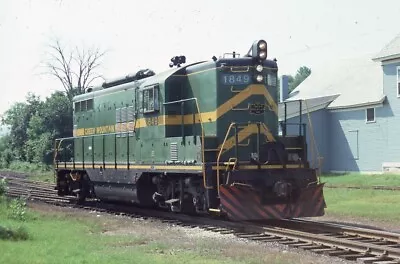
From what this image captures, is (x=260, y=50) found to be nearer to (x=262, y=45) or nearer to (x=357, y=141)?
(x=262, y=45)

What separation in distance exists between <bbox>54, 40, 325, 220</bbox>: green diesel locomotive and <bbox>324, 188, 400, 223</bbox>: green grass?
3510mm

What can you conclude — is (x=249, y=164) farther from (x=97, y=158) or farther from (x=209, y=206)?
(x=97, y=158)

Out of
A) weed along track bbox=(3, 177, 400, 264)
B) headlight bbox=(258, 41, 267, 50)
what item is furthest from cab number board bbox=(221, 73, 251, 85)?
weed along track bbox=(3, 177, 400, 264)

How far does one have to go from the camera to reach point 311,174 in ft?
45.5

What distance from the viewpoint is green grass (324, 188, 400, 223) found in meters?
16.6

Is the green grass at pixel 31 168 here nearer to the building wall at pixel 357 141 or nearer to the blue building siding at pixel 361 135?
the blue building siding at pixel 361 135

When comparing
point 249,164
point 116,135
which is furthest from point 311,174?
point 116,135

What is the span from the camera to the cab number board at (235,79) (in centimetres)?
1411

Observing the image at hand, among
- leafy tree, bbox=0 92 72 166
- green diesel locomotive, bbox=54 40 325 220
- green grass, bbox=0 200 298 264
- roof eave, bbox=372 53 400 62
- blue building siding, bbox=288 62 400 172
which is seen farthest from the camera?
leafy tree, bbox=0 92 72 166

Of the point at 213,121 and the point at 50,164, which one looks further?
the point at 50,164

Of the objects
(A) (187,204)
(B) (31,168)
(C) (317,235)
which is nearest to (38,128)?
(B) (31,168)

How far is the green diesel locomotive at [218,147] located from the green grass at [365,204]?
11.5 feet

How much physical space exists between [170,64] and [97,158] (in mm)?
5080

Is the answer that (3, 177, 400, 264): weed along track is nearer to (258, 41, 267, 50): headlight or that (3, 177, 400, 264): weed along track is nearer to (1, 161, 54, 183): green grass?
(258, 41, 267, 50): headlight
